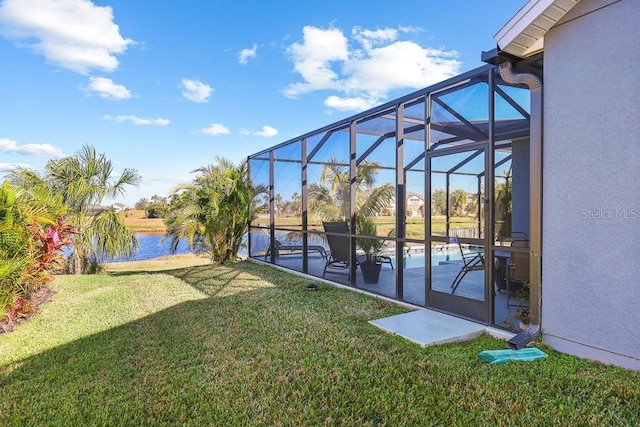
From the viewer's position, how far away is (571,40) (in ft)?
11.2

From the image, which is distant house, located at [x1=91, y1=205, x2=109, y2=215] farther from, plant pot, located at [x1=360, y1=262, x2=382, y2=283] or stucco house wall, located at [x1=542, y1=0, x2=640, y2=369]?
stucco house wall, located at [x1=542, y1=0, x2=640, y2=369]

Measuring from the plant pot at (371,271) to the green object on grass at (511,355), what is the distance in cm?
307

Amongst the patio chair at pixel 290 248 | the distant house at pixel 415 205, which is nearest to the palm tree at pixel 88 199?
the patio chair at pixel 290 248

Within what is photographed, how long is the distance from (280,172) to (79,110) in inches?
425

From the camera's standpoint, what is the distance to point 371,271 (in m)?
6.62

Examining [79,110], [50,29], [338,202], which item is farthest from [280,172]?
[79,110]

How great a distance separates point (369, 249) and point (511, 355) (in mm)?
3337

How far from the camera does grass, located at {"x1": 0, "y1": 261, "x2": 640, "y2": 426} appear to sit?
258 cm

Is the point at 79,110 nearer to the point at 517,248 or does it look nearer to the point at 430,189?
the point at 430,189

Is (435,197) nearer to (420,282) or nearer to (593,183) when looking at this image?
(420,282)

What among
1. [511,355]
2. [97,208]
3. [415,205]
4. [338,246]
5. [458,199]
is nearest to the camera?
[511,355]

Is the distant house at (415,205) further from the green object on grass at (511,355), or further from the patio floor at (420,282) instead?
the green object on grass at (511,355)

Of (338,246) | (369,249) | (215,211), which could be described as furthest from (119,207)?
(369,249)

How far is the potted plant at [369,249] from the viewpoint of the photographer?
21.1 ft
